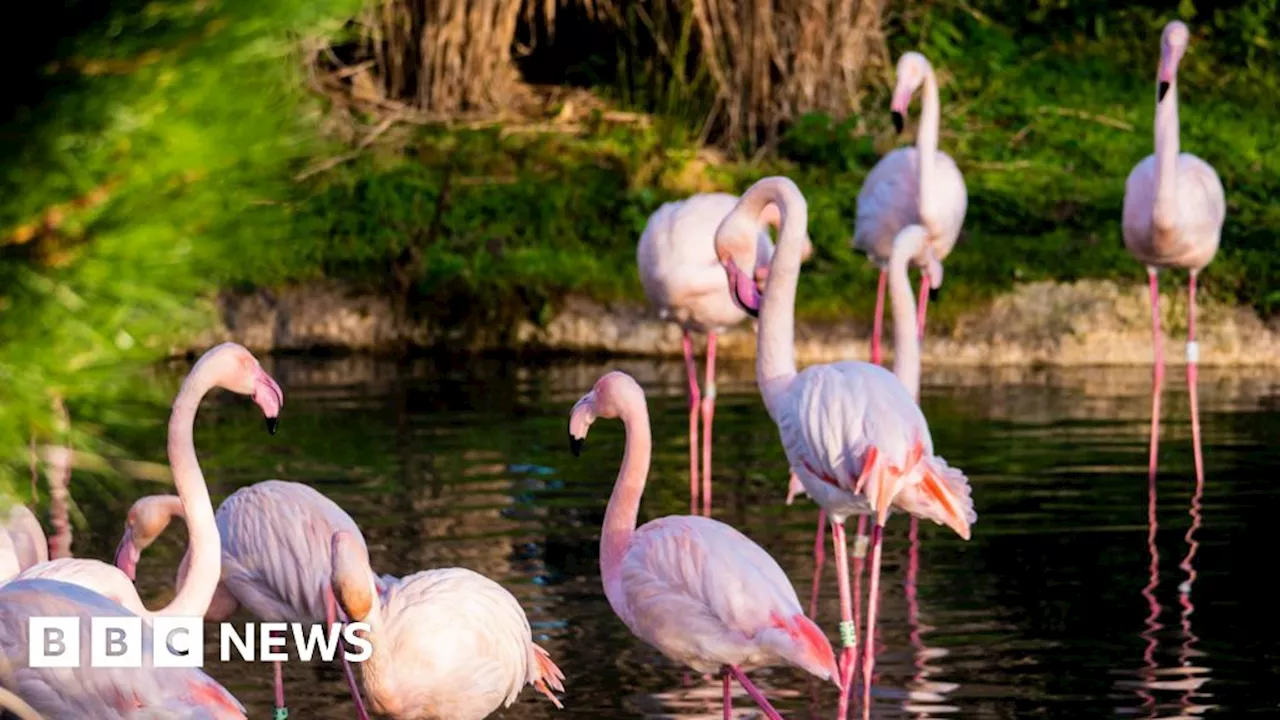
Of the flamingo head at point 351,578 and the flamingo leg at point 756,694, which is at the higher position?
the flamingo head at point 351,578

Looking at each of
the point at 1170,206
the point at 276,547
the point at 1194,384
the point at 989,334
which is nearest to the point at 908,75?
the point at 1170,206

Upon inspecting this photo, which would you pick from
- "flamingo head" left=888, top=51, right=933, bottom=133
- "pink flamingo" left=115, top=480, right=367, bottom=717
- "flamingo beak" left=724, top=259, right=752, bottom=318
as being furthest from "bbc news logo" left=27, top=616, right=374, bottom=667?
"flamingo head" left=888, top=51, right=933, bottom=133

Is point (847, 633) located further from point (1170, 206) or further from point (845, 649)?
point (1170, 206)

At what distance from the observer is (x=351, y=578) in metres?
5.51

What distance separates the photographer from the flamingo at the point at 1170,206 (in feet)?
34.2

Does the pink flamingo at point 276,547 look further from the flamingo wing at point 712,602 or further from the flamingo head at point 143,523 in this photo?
the flamingo wing at point 712,602

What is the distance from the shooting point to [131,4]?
2.85 m

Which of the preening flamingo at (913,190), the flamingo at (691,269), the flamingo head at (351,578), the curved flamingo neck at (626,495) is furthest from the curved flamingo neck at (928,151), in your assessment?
the flamingo head at (351,578)

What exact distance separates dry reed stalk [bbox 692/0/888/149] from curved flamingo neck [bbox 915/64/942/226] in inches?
165

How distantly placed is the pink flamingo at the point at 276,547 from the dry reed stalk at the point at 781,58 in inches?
347

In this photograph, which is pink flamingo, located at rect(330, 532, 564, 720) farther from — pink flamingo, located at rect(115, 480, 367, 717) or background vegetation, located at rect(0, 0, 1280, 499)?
background vegetation, located at rect(0, 0, 1280, 499)

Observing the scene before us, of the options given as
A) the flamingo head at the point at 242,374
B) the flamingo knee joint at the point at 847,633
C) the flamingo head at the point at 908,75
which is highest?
the flamingo head at the point at 908,75

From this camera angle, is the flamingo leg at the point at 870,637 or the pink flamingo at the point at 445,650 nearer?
the pink flamingo at the point at 445,650

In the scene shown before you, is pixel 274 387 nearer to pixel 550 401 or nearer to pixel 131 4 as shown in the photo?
Result: pixel 131 4
